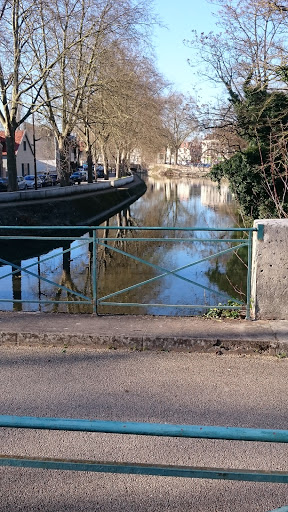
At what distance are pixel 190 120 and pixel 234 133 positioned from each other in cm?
164

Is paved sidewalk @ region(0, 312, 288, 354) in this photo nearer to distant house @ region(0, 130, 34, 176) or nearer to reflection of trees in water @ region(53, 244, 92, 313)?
reflection of trees in water @ region(53, 244, 92, 313)

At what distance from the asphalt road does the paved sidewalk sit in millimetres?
122

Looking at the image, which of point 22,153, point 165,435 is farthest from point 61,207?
point 22,153

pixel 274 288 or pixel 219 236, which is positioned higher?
pixel 274 288

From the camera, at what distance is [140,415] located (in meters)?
3.72

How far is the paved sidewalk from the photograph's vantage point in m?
5.01

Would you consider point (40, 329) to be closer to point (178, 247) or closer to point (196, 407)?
point (196, 407)

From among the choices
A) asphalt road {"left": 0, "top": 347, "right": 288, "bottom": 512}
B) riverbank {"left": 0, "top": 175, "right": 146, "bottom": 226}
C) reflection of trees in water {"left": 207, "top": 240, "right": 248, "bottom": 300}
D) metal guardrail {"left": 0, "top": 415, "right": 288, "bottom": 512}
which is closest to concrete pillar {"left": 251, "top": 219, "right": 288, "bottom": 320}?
asphalt road {"left": 0, "top": 347, "right": 288, "bottom": 512}

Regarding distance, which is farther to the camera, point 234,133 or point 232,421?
point 234,133

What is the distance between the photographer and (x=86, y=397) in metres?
4.03

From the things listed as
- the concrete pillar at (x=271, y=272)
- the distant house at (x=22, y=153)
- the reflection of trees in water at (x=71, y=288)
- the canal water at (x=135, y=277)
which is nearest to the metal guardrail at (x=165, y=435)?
the concrete pillar at (x=271, y=272)

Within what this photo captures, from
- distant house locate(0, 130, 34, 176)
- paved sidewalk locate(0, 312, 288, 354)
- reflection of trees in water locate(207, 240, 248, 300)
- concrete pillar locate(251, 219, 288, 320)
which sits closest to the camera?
paved sidewalk locate(0, 312, 288, 354)

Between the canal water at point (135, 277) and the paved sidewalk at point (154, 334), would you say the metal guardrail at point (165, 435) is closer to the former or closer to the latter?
the paved sidewalk at point (154, 334)

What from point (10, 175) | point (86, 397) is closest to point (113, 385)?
point (86, 397)
